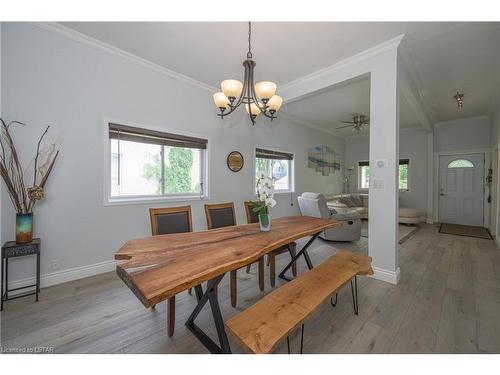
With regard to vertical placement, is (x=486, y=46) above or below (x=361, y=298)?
above

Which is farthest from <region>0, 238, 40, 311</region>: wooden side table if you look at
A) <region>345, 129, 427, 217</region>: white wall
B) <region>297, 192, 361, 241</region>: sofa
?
<region>345, 129, 427, 217</region>: white wall

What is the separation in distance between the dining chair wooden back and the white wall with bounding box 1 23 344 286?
44.9 inches

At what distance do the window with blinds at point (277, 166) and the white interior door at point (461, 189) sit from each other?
4.35 m

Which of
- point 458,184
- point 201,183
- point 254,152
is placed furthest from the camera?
point 458,184

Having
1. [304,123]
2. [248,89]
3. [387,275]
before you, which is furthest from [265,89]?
[304,123]

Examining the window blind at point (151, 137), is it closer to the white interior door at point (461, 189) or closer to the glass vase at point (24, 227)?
the glass vase at point (24, 227)

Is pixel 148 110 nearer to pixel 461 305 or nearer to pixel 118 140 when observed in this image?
pixel 118 140

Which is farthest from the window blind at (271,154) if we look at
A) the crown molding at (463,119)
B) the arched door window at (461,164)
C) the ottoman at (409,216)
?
the arched door window at (461,164)

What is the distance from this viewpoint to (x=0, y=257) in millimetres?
1869

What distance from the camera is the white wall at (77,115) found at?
206 centimetres

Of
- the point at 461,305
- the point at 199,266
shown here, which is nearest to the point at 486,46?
the point at 461,305

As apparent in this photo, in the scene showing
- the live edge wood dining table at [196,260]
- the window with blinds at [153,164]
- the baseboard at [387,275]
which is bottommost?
the baseboard at [387,275]
